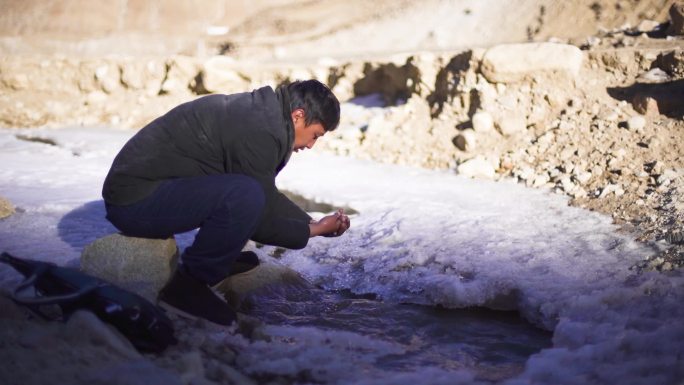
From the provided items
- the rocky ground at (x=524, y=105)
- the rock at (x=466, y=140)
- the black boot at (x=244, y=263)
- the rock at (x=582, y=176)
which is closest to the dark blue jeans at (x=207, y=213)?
the black boot at (x=244, y=263)

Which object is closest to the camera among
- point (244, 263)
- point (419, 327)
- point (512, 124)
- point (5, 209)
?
point (419, 327)

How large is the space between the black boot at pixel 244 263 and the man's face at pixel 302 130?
69cm

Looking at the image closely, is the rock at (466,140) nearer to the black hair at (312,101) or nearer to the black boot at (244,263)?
the black boot at (244,263)

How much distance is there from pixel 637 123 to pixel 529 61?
1.34 metres

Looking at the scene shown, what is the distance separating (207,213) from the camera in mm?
2268

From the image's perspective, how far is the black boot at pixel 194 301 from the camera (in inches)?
91.0

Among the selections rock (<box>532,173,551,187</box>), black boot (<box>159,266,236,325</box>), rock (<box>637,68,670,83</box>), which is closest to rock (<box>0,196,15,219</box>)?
black boot (<box>159,266,236,325</box>)

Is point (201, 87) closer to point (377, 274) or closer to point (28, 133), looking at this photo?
point (28, 133)

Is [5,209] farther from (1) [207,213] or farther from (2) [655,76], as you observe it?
(2) [655,76]

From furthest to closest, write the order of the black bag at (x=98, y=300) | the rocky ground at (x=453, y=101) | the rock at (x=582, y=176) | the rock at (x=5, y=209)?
1. the rock at (x=582, y=176)
2. the rock at (x=5, y=209)
3. the rocky ground at (x=453, y=101)
4. the black bag at (x=98, y=300)

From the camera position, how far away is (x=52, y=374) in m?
1.55

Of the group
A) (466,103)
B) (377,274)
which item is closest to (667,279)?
(377,274)

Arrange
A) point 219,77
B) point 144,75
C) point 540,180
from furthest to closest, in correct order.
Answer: point 144,75, point 219,77, point 540,180

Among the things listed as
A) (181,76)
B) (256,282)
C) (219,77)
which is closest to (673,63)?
(256,282)
